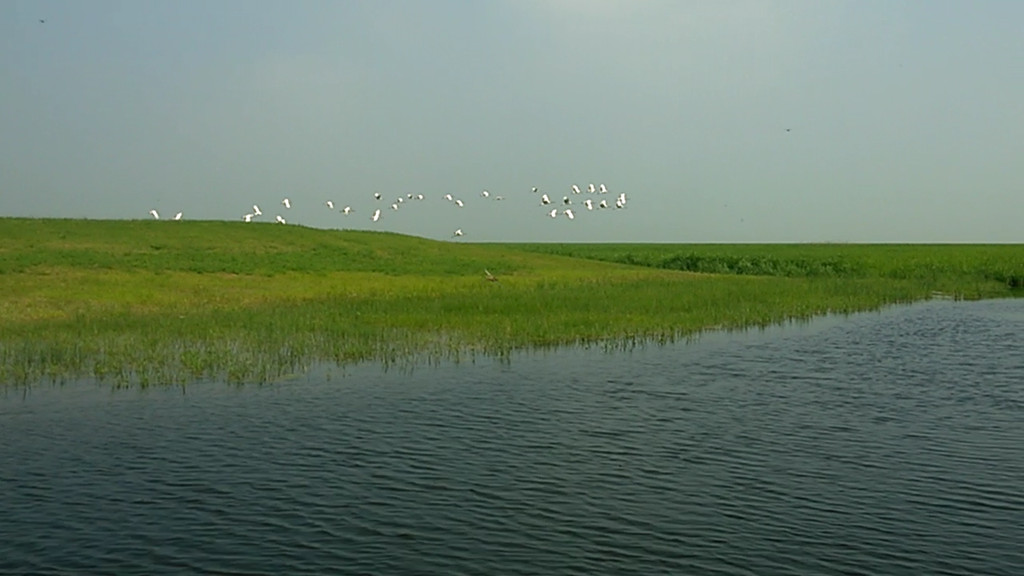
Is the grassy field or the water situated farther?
the grassy field

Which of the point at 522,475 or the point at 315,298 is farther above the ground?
the point at 315,298

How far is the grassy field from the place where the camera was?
23.7 meters

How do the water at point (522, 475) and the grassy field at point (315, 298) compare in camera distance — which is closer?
the water at point (522, 475)

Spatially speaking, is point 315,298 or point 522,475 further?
point 315,298

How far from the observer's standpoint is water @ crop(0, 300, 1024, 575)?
10.6 metres

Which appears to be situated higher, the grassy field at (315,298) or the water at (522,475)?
the grassy field at (315,298)

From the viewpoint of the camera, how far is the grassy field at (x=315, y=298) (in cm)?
2369

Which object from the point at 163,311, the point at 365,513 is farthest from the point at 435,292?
the point at 365,513

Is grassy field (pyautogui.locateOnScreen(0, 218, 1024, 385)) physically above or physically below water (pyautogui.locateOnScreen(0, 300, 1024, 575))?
above

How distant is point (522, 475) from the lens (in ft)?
44.5

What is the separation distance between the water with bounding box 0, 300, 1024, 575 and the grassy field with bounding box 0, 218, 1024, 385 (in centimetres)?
278

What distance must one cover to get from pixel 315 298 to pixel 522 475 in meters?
24.9

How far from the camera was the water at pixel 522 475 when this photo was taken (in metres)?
10.6

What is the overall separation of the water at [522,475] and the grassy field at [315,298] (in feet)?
9.13
